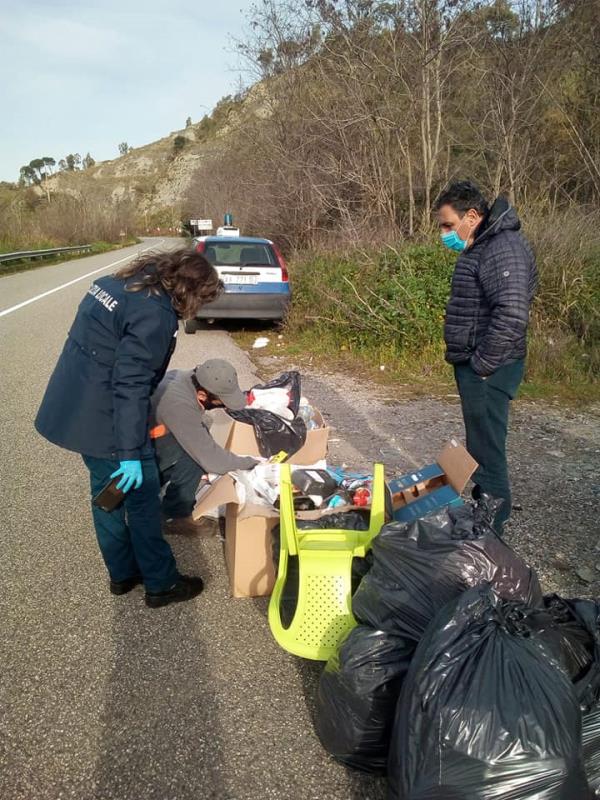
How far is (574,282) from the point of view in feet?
24.6

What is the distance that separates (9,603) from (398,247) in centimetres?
720

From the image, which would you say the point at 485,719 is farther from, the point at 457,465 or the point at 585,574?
the point at 585,574

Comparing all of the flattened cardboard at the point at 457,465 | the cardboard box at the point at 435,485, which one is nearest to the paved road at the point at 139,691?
the cardboard box at the point at 435,485

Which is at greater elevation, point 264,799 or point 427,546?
point 427,546

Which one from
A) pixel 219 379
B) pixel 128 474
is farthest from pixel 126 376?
pixel 219 379

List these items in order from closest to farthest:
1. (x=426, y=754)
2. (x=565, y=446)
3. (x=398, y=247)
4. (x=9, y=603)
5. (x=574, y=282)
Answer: (x=426, y=754)
(x=9, y=603)
(x=565, y=446)
(x=574, y=282)
(x=398, y=247)

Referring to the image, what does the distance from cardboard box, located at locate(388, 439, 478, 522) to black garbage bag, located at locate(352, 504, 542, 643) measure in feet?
2.52

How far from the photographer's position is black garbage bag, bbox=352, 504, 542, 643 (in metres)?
1.96

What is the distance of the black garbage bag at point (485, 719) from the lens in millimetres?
1465

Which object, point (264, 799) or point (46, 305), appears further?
point (46, 305)

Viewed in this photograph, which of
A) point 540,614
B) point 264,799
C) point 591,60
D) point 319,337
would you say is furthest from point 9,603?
point 591,60

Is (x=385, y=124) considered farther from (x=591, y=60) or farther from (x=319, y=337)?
(x=319, y=337)

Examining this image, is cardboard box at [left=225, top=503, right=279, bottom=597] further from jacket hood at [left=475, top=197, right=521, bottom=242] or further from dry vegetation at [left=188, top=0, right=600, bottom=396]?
dry vegetation at [left=188, top=0, right=600, bottom=396]

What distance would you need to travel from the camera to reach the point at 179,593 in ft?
9.61
